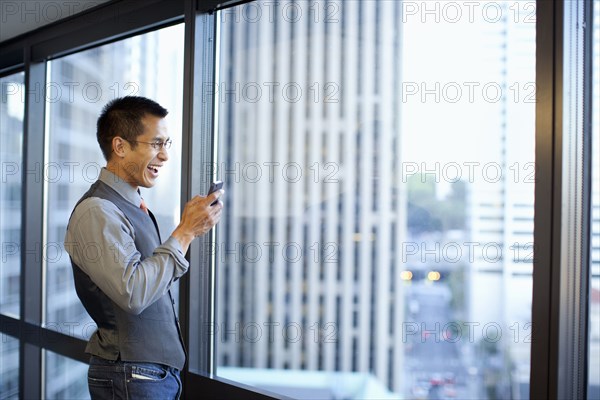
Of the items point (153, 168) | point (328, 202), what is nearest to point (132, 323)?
point (153, 168)

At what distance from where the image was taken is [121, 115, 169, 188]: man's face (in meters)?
1.53

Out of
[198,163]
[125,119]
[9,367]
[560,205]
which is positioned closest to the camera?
[560,205]

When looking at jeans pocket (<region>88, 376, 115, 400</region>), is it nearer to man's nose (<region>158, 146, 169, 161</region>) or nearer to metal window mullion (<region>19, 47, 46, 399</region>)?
man's nose (<region>158, 146, 169, 161</region>)

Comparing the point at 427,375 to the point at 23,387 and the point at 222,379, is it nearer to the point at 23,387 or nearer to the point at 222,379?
the point at 222,379

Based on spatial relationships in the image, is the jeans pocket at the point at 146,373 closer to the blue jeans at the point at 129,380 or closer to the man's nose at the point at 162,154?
the blue jeans at the point at 129,380

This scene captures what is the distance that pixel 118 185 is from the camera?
4.99 feet

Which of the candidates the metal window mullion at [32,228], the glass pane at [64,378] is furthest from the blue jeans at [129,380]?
the metal window mullion at [32,228]

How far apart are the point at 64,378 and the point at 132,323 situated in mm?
1542

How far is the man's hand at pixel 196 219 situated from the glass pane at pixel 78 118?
74 cm

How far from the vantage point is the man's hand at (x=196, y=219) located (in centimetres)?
144

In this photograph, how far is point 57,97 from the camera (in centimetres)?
278

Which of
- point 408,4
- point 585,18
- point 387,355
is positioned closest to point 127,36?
point 408,4

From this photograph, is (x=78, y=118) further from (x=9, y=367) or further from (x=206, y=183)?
(x=9, y=367)

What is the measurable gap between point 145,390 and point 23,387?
1.68 meters
